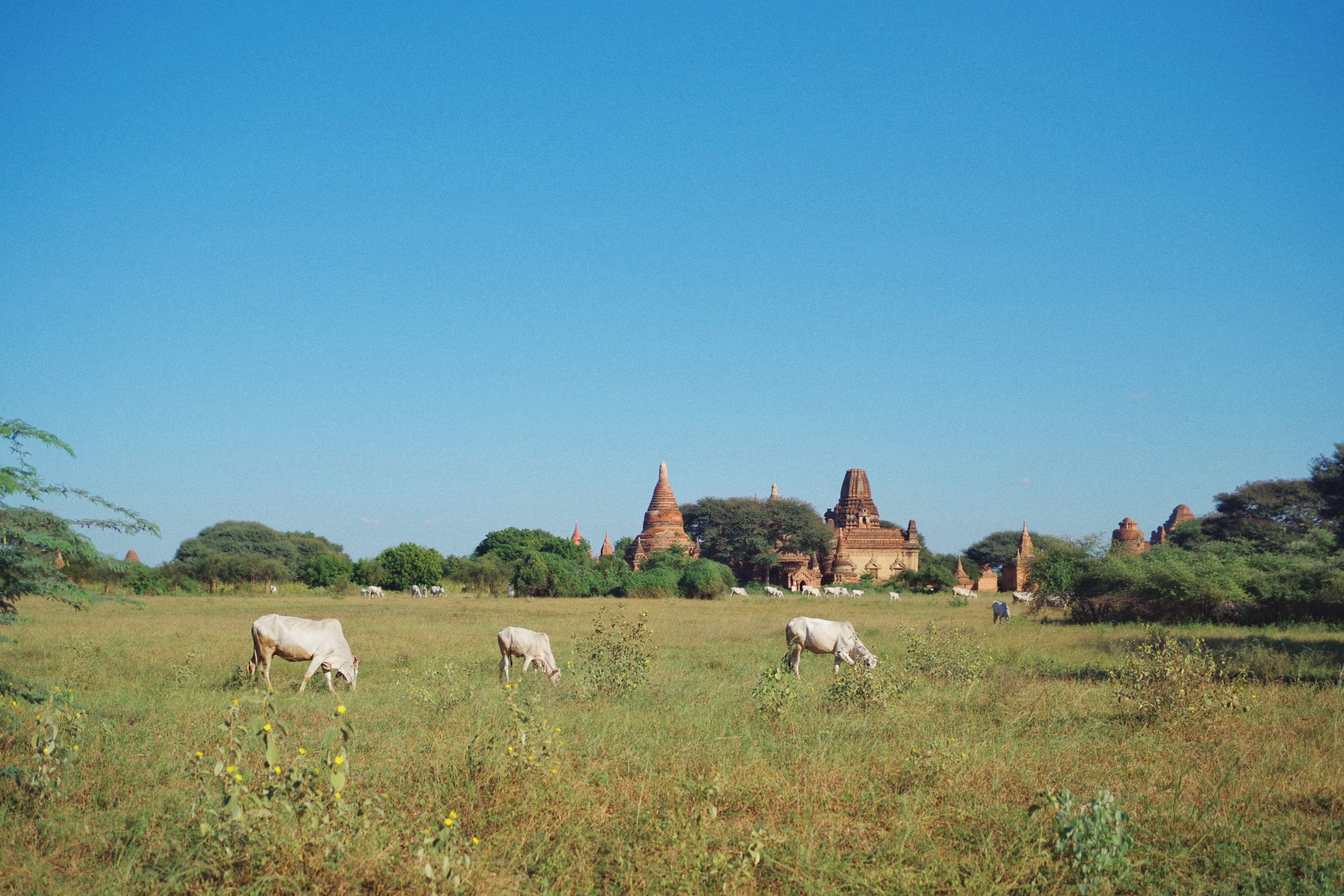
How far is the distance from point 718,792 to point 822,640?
23.3ft

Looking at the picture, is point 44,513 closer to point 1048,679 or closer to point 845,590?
point 1048,679

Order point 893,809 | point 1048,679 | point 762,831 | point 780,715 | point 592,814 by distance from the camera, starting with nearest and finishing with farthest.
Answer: point 762,831 < point 592,814 < point 893,809 < point 780,715 < point 1048,679

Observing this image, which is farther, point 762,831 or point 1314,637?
point 1314,637

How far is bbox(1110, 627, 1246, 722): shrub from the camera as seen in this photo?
7074 mm

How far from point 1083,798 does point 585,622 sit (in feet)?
52.1

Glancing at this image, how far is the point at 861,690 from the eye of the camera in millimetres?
7938

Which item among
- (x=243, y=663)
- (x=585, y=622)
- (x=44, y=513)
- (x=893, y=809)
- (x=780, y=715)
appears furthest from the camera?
(x=585, y=622)

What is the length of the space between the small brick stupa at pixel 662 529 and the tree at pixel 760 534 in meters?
1.92

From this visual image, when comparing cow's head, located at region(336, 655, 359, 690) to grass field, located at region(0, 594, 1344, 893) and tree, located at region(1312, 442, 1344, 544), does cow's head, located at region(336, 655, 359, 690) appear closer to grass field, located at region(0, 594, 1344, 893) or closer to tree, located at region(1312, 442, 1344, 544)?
grass field, located at region(0, 594, 1344, 893)

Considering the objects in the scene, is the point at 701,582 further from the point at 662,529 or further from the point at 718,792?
the point at 718,792

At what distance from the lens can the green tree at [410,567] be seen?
43688mm

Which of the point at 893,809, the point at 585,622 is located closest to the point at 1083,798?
the point at 893,809

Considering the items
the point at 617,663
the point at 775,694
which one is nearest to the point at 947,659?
the point at 617,663

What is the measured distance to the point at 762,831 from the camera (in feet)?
13.9
